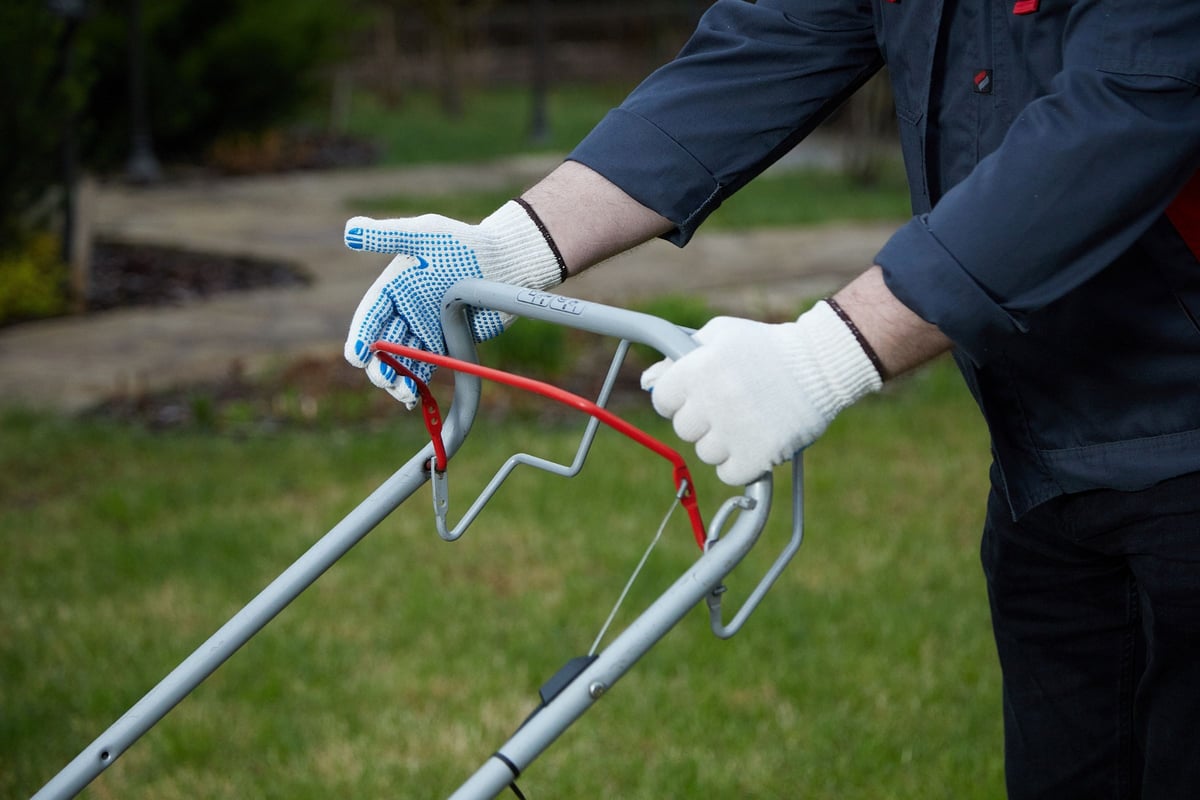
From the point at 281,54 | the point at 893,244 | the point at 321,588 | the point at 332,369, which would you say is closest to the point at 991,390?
the point at 893,244

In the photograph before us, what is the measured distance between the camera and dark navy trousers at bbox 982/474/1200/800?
165 cm

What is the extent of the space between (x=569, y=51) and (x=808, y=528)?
20.1 m

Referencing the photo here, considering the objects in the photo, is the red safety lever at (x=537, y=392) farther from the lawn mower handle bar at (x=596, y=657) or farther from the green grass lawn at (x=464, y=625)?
the green grass lawn at (x=464, y=625)

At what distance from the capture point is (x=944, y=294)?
56.1 inches

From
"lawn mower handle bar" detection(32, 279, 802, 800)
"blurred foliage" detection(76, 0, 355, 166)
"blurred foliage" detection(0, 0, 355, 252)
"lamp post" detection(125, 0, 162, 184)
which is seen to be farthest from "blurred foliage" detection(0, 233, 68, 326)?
"lawn mower handle bar" detection(32, 279, 802, 800)

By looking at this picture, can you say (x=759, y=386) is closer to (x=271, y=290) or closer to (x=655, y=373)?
(x=655, y=373)

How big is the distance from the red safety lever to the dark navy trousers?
50 cm

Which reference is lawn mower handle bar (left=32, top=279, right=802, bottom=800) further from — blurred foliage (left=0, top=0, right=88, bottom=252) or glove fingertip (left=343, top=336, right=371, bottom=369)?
blurred foliage (left=0, top=0, right=88, bottom=252)

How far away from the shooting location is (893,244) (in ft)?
4.81

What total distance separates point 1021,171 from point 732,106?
1.74 feet

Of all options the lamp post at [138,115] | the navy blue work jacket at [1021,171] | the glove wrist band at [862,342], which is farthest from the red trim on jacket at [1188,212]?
the lamp post at [138,115]

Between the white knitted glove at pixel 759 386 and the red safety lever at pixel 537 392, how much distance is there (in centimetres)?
4

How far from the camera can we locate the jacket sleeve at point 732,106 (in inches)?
72.7

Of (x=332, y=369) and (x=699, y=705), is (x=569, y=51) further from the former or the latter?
(x=699, y=705)
